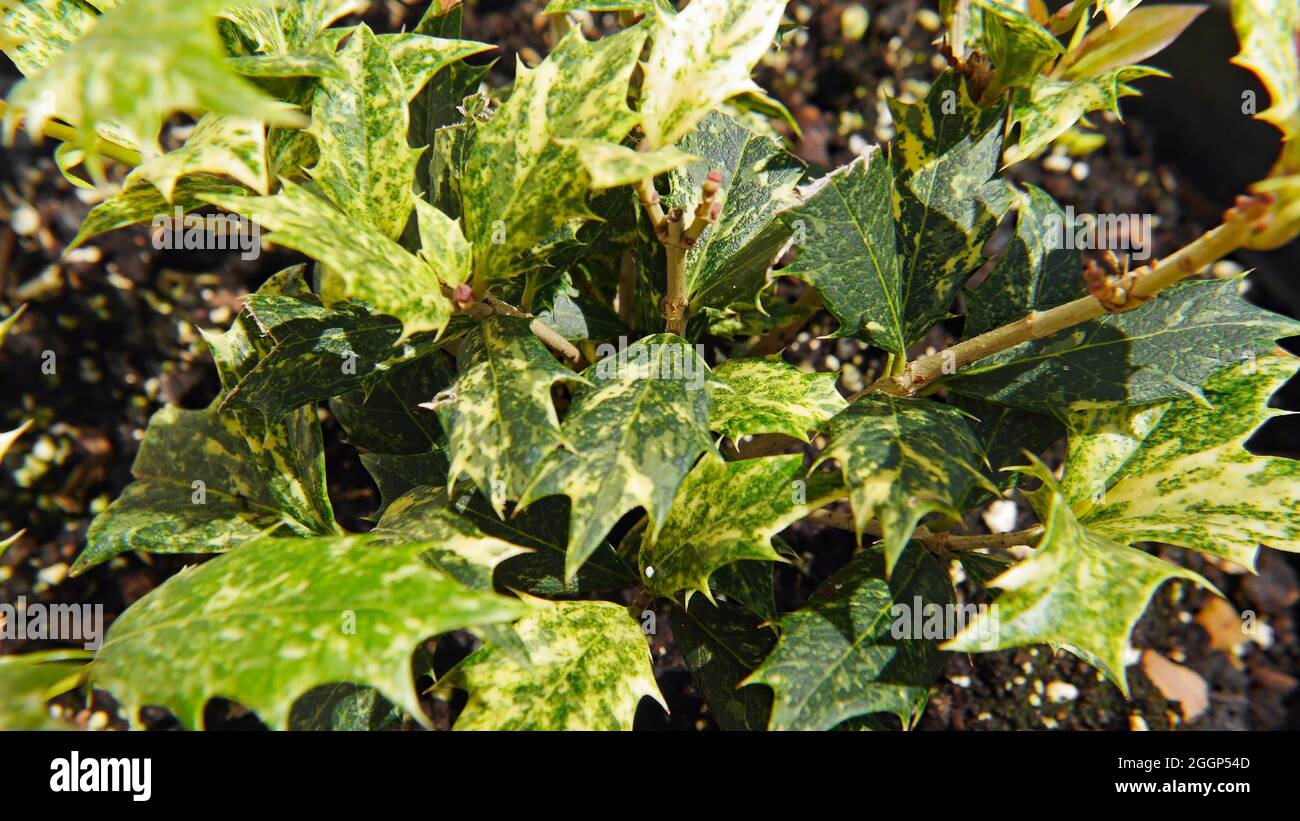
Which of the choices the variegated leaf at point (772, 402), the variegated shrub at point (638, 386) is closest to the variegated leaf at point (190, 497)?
the variegated shrub at point (638, 386)

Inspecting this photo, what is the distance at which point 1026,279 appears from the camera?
3.70 ft

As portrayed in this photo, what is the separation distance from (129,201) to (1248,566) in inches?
51.5

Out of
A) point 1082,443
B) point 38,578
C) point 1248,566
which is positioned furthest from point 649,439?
point 38,578

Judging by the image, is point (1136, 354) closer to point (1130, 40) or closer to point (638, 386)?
point (1130, 40)

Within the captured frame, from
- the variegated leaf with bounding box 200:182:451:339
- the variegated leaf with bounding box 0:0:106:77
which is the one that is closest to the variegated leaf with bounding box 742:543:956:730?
the variegated leaf with bounding box 200:182:451:339

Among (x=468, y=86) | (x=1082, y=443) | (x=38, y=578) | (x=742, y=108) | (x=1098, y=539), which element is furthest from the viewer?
(x=38, y=578)

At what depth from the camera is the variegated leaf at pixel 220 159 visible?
821 mm

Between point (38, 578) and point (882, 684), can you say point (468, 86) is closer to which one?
point (882, 684)

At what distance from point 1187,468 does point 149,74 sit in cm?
114

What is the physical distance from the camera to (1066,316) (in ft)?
2.97

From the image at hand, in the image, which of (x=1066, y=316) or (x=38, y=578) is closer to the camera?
(x=1066, y=316)

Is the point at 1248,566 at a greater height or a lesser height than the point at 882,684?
greater

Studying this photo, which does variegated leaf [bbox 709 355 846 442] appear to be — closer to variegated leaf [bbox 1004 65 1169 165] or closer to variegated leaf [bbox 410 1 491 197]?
variegated leaf [bbox 1004 65 1169 165]

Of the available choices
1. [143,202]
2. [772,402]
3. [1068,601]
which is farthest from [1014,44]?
[143,202]
